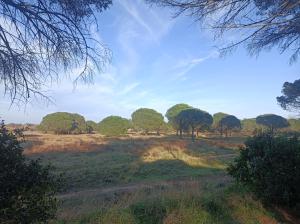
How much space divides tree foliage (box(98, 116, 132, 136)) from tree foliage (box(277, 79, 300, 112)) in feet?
145

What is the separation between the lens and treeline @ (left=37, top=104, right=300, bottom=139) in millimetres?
79250

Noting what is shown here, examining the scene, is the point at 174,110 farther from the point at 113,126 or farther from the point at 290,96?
the point at 290,96

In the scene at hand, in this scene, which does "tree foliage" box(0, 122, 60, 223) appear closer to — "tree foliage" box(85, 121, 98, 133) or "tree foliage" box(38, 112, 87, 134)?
"tree foliage" box(38, 112, 87, 134)

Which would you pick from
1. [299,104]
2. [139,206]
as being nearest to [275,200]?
[139,206]

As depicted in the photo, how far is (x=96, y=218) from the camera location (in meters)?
7.50

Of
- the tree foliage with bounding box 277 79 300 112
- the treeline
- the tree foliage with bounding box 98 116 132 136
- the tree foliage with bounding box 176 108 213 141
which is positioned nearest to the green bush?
the tree foliage with bounding box 277 79 300 112

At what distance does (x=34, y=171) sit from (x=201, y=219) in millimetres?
3772

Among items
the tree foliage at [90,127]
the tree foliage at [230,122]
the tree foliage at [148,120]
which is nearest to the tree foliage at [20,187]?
the tree foliage at [230,122]

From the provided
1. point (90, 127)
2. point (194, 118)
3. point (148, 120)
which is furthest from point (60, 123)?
point (194, 118)

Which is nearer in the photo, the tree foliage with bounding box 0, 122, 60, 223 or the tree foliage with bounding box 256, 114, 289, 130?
the tree foliage with bounding box 0, 122, 60, 223

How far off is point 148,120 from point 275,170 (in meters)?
83.4

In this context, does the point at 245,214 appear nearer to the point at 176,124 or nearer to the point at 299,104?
the point at 299,104

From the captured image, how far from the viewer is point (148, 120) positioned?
9181 cm

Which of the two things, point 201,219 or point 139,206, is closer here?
point 201,219
